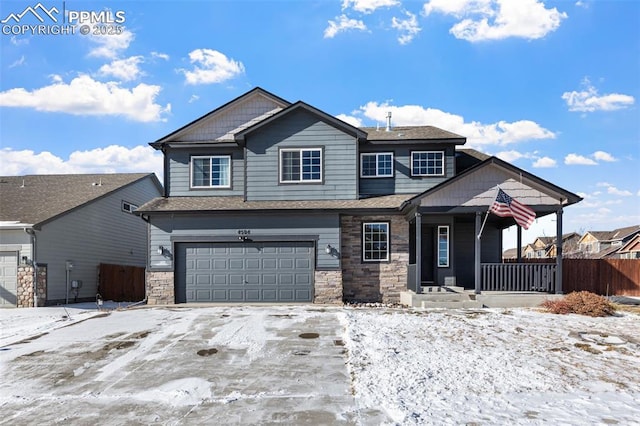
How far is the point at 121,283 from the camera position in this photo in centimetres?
2061

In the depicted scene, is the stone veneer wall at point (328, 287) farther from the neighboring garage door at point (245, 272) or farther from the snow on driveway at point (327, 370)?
the snow on driveway at point (327, 370)

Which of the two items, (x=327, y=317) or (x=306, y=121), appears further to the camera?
(x=306, y=121)

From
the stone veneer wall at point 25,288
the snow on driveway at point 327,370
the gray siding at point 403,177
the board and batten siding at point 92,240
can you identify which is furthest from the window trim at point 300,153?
the stone veneer wall at point 25,288

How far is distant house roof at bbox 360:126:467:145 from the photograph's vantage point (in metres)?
16.4

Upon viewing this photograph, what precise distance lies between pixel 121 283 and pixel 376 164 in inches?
492

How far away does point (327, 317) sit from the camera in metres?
12.4

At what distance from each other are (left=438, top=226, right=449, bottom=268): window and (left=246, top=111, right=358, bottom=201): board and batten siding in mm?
3376

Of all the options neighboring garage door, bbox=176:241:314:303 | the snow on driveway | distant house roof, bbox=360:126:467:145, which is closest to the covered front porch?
the snow on driveway

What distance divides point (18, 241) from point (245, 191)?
8289 mm

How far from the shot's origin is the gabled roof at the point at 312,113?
52.8 ft

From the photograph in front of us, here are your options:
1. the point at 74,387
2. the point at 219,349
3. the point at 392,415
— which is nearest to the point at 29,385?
the point at 74,387

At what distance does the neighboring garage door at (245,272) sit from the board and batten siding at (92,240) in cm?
519

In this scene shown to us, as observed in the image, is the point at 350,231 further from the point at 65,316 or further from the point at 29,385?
the point at 29,385

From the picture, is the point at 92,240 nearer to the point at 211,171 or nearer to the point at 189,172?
the point at 189,172
